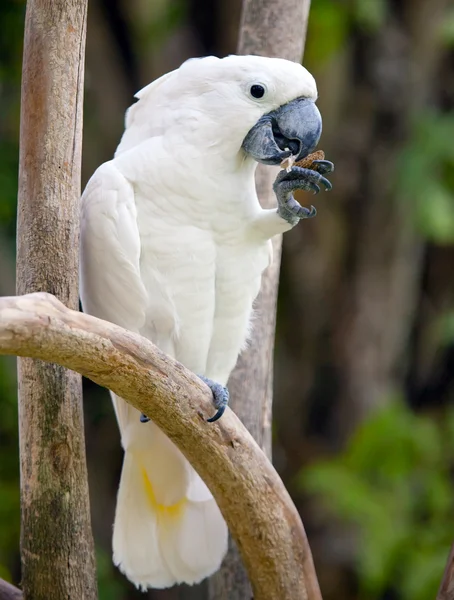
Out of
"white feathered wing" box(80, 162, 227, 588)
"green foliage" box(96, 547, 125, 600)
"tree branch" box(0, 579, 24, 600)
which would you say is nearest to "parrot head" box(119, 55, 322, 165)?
"white feathered wing" box(80, 162, 227, 588)

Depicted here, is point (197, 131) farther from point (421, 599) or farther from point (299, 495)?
point (299, 495)

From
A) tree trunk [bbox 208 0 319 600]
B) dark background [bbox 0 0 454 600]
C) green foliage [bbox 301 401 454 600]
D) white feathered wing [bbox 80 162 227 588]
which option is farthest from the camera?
dark background [bbox 0 0 454 600]

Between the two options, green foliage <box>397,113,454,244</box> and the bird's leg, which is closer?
the bird's leg

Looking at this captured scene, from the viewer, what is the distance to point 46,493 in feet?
5.96

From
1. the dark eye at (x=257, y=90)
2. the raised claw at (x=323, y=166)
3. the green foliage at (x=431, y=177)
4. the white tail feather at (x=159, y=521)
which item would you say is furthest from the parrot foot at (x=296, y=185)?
the green foliage at (x=431, y=177)

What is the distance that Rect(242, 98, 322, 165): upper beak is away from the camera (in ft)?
6.07

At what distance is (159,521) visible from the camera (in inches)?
84.4

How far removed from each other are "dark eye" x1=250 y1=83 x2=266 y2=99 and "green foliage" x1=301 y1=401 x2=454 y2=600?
2.00 metres

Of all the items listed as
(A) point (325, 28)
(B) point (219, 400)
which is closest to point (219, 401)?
(B) point (219, 400)

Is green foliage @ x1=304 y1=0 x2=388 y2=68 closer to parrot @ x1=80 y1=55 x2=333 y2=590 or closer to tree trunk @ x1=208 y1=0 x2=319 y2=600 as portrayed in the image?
tree trunk @ x1=208 y1=0 x2=319 y2=600

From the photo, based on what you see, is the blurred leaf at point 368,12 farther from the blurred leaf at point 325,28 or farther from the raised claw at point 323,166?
the raised claw at point 323,166

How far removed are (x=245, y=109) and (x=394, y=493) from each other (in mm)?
2232

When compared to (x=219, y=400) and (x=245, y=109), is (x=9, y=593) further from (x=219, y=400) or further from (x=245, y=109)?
(x=245, y=109)

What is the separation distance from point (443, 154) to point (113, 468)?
2.33 metres
